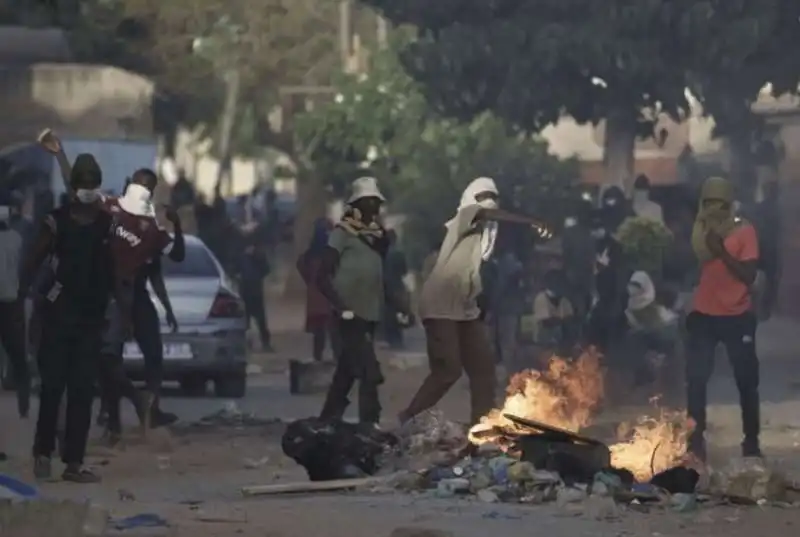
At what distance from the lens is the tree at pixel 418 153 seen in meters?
31.1

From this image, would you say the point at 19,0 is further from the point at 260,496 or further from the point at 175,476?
the point at 260,496

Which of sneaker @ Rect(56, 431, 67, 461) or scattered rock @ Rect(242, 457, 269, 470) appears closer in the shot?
sneaker @ Rect(56, 431, 67, 461)

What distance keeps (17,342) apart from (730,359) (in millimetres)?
5453

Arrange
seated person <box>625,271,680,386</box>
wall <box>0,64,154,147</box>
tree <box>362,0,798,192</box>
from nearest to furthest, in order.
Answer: seated person <box>625,271,680,386</box> → tree <box>362,0,798,192</box> → wall <box>0,64,154,147</box>

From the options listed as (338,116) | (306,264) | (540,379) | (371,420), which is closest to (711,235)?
(540,379)

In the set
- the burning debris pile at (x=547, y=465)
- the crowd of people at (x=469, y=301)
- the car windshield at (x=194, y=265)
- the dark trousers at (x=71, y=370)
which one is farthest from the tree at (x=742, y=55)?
the dark trousers at (x=71, y=370)

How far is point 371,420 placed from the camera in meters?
13.9

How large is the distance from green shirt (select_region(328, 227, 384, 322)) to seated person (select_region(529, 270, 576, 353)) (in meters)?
6.00

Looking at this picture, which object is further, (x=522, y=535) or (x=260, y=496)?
(x=260, y=496)

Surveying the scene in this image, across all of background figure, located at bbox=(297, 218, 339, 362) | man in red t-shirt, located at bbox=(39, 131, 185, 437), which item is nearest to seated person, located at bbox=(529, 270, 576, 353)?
background figure, located at bbox=(297, 218, 339, 362)

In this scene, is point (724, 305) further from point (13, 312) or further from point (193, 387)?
point (193, 387)

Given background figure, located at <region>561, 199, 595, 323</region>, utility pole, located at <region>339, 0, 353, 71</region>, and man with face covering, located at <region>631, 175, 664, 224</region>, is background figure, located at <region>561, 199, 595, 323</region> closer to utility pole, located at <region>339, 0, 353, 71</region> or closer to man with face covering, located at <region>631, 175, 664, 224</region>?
man with face covering, located at <region>631, 175, 664, 224</region>

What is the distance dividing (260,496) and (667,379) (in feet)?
Answer: 25.3

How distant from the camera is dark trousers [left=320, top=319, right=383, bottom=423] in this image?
1388 centimetres
